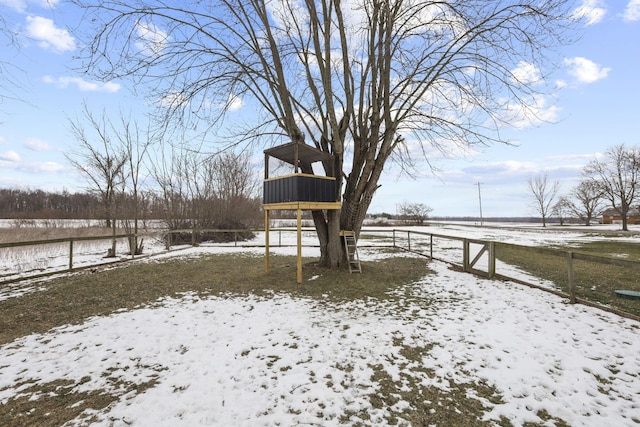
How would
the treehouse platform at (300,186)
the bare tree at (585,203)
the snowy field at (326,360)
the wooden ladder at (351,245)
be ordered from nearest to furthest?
the snowy field at (326,360) → the treehouse platform at (300,186) → the wooden ladder at (351,245) → the bare tree at (585,203)

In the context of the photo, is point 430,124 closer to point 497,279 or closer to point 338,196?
point 338,196

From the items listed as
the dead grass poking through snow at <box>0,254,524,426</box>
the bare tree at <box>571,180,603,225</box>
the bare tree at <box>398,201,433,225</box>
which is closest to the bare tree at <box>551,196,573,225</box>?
the bare tree at <box>571,180,603,225</box>

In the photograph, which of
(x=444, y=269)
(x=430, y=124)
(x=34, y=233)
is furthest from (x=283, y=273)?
(x=34, y=233)

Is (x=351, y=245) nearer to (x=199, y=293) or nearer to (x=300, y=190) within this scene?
(x=300, y=190)

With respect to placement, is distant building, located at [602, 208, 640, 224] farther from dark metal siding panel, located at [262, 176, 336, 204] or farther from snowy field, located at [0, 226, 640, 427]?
snowy field, located at [0, 226, 640, 427]

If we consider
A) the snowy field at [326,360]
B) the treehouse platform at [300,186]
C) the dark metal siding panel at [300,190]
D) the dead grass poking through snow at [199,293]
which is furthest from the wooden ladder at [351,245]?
the snowy field at [326,360]

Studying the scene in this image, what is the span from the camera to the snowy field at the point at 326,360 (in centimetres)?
269

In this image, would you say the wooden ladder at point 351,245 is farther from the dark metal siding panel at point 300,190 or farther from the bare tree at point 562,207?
the bare tree at point 562,207

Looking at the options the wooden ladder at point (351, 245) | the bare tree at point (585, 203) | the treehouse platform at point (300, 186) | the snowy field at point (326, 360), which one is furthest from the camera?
the bare tree at point (585, 203)

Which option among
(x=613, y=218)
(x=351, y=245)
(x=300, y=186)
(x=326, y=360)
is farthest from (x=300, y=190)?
(x=613, y=218)

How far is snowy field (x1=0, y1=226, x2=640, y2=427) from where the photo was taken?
8.81 ft

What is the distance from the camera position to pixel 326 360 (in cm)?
362

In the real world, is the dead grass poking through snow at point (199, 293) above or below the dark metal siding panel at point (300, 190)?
below

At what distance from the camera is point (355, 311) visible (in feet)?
18.1
